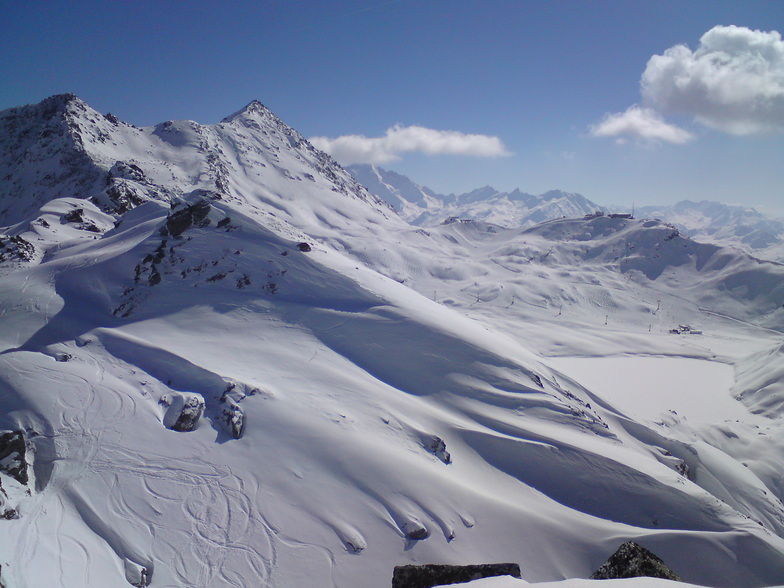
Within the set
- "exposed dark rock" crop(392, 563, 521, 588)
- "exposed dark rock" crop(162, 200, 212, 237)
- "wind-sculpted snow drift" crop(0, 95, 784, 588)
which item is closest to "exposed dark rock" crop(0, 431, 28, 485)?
"wind-sculpted snow drift" crop(0, 95, 784, 588)

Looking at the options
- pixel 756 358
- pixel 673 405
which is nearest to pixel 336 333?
pixel 673 405

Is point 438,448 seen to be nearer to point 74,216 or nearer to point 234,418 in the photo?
point 234,418

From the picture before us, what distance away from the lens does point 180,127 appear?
142875 millimetres

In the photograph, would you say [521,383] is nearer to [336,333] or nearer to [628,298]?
[336,333]

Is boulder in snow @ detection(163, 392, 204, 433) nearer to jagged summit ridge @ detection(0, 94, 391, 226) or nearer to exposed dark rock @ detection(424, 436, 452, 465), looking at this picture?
exposed dark rock @ detection(424, 436, 452, 465)

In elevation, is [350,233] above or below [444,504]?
above

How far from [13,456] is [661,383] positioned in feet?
223

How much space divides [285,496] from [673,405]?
51.3m

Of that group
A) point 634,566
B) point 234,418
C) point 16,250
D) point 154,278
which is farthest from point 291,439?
point 16,250

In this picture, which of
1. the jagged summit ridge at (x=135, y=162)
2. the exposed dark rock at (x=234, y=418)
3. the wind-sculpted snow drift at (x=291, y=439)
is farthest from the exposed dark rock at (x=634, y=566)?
the jagged summit ridge at (x=135, y=162)

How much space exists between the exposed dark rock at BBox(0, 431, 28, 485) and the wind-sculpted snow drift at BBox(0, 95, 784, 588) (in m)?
0.43

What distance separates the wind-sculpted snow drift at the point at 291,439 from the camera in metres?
13.5

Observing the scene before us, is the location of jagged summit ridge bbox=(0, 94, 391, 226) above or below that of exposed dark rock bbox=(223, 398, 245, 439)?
above

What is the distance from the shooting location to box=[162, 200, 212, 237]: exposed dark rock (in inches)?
1257
